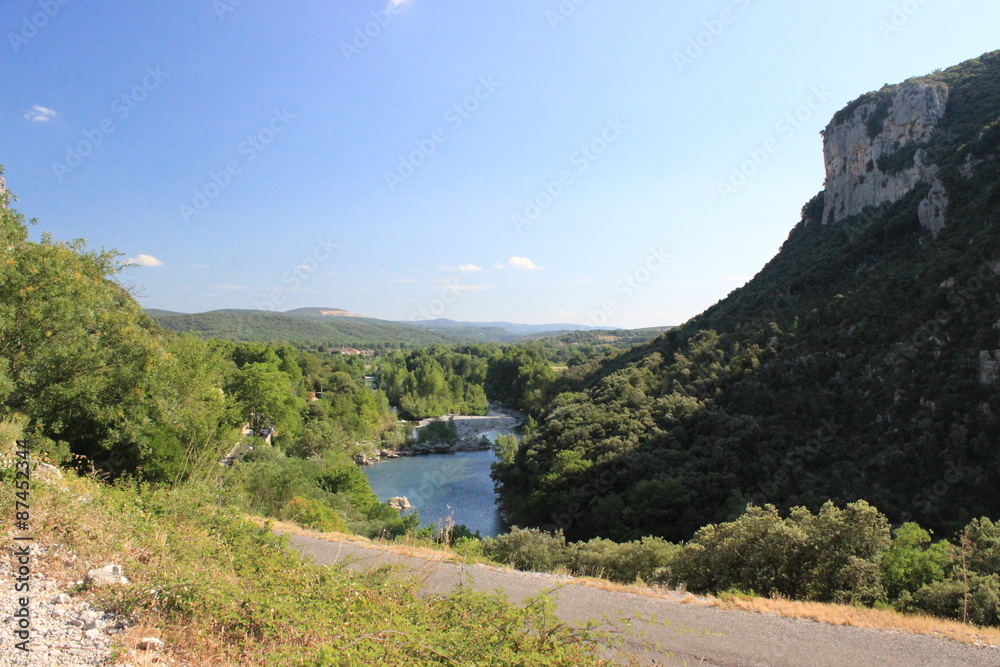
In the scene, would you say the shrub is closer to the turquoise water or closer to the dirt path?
the dirt path

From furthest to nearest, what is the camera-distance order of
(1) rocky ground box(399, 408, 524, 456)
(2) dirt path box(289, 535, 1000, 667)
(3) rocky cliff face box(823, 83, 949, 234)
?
(1) rocky ground box(399, 408, 524, 456), (3) rocky cliff face box(823, 83, 949, 234), (2) dirt path box(289, 535, 1000, 667)

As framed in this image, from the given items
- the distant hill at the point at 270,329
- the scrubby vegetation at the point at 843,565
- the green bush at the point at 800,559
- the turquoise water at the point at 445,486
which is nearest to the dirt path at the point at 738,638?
the scrubby vegetation at the point at 843,565

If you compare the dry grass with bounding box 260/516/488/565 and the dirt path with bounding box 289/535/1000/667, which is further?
the dry grass with bounding box 260/516/488/565

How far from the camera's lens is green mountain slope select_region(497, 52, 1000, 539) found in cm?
1777

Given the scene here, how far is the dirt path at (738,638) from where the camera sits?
5.30 meters

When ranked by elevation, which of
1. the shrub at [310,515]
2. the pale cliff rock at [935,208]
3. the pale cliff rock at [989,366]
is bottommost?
the shrub at [310,515]

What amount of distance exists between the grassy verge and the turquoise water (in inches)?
776

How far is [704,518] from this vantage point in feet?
66.6

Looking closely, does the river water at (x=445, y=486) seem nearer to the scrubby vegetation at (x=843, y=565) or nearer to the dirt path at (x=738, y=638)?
the scrubby vegetation at (x=843, y=565)

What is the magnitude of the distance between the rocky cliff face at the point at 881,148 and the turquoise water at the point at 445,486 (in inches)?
1275

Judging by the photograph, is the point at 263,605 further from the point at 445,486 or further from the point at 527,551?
the point at 445,486

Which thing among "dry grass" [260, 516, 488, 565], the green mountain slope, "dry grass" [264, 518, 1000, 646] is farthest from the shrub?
the green mountain slope

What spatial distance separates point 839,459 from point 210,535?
70.3 feet

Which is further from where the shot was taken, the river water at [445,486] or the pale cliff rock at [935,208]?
the river water at [445,486]
